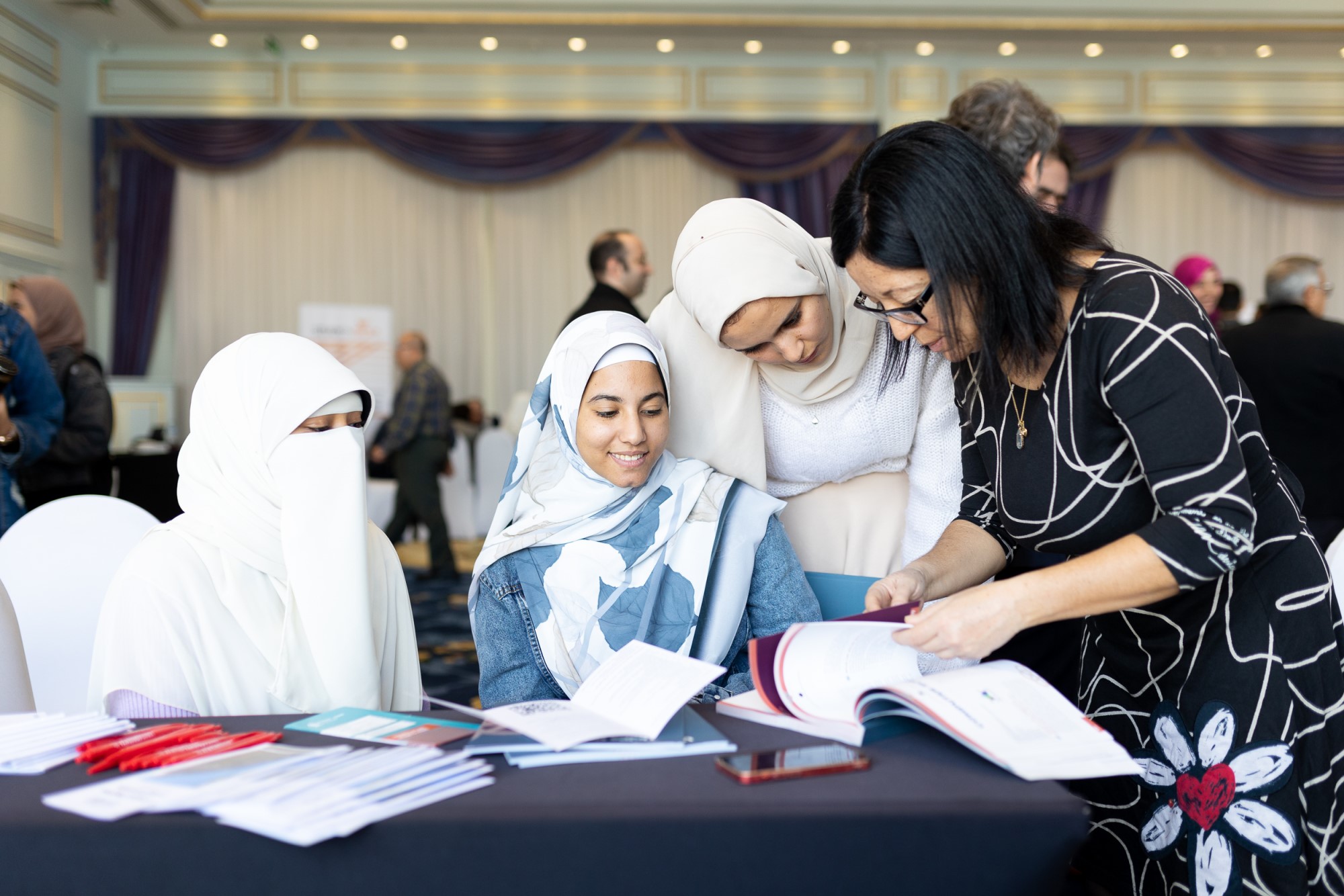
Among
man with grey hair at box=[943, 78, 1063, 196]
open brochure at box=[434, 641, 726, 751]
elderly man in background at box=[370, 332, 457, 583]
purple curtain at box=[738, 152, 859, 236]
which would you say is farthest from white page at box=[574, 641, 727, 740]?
purple curtain at box=[738, 152, 859, 236]

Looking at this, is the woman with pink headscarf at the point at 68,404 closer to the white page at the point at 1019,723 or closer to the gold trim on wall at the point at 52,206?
the white page at the point at 1019,723

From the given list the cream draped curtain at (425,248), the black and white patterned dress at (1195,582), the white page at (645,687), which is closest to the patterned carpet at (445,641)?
the white page at (645,687)

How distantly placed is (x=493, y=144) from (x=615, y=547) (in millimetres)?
6706

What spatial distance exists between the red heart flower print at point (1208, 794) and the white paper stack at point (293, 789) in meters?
0.87

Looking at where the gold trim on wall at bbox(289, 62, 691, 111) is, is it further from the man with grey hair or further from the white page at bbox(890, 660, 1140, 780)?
the white page at bbox(890, 660, 1140, 780)

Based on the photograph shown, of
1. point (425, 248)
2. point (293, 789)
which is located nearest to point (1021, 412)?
point (293, 789)

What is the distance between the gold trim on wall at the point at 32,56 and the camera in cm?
644

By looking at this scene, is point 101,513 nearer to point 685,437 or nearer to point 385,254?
point 685,437

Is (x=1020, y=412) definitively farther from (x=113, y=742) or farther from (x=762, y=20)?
(x=762, y=20)

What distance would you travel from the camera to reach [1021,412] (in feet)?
4.31

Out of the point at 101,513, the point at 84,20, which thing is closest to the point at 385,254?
→ the point at 84,20

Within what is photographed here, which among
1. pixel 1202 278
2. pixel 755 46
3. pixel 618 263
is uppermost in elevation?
pixel 755 46

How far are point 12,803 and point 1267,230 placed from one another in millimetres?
9510

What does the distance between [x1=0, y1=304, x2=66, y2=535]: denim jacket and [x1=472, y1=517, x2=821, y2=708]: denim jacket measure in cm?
191
